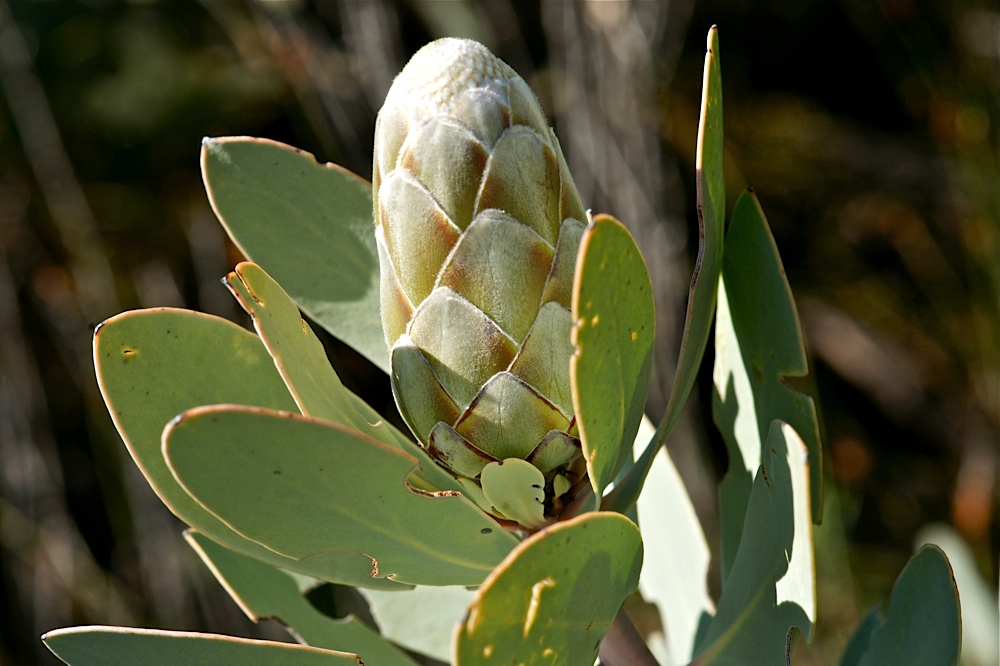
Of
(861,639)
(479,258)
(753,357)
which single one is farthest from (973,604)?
(479,258)

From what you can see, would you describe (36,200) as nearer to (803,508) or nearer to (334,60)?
(334,60)

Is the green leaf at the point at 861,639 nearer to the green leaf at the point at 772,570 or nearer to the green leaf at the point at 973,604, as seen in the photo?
the green leaf at the point at 772,570

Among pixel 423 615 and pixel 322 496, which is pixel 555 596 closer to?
pixel 322 496

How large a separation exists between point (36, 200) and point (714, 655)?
81.1 inches

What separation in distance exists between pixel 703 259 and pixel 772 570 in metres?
0.20

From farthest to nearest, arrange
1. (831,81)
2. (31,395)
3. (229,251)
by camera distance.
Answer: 1. (831,81)
2. (229,251)
3. (31,395)

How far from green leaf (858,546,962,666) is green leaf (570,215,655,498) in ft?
0.90

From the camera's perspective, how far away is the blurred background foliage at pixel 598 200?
6.38 feet

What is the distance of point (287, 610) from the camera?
71 centimetres

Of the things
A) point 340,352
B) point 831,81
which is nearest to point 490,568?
point 340,352

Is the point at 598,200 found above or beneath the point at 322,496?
beneath

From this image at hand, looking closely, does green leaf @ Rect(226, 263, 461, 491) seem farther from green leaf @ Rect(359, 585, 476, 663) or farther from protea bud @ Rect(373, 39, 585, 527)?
green leaf @ Rect(359, 585, 476, 663)

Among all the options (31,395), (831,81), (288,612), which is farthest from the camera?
(831,81)

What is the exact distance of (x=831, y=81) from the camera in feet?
8.50
